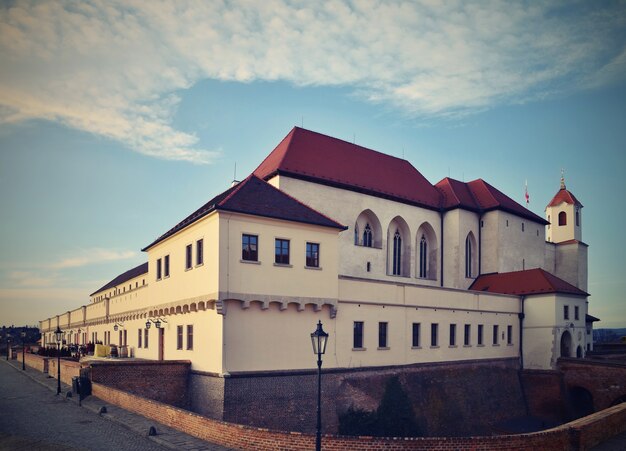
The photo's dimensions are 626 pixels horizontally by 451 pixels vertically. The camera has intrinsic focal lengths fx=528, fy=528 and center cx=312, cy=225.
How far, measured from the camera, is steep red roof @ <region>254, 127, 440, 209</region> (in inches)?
1378

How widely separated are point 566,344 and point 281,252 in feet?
87.6

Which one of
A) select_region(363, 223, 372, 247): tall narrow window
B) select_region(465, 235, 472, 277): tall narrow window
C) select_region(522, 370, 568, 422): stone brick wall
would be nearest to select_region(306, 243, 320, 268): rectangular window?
select_region(363, 223, 372, 247): tall narrow window

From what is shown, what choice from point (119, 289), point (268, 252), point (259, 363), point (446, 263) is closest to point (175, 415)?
point (259, 363)

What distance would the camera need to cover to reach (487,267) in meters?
46.2

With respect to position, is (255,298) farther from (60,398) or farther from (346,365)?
(60,398)

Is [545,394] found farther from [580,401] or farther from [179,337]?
[179,337]

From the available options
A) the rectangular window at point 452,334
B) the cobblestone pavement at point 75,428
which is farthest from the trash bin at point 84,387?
the rectangular window at point 452,334

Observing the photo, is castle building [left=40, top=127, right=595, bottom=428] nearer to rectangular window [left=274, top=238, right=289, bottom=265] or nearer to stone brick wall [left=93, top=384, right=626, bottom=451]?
rectangular window [left=274, top=238, right=289, bottom=265]

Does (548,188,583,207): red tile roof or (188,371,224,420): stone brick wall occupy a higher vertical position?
(548,188,583,207): red tile roof

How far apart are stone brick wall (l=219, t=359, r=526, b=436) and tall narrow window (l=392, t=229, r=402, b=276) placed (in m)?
9.52

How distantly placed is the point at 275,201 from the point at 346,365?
9.13 metres

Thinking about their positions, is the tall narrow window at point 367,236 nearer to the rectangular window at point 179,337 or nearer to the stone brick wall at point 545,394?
the stone brick wall at point 545,394

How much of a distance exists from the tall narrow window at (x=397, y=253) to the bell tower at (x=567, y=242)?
2170cm

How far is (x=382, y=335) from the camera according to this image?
29.5 metres
